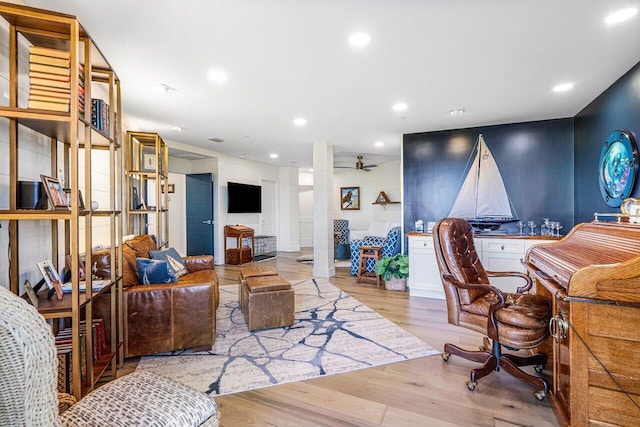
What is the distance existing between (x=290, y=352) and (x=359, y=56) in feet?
8.25

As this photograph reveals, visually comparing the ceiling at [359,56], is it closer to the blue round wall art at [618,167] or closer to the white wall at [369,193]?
the blue round wall art at [618,167]

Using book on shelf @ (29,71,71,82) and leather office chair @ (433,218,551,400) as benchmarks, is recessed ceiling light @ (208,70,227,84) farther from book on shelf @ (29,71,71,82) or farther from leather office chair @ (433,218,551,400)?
leather office chair @ (433,218,551,400)

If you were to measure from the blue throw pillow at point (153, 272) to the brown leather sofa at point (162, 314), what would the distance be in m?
0.08

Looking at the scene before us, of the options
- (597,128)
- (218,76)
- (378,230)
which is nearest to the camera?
(218,76)

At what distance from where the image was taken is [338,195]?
9.06 m

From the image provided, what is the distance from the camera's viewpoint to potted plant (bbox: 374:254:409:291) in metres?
4.57

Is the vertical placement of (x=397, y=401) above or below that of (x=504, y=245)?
below

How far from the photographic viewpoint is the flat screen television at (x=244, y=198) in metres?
6.90

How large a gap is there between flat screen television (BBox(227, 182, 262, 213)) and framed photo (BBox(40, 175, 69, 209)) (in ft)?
16.7

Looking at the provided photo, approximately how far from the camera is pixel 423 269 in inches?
170

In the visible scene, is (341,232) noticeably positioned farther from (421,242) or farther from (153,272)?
(153,272)

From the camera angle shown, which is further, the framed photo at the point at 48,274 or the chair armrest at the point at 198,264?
the chair armrest at the point at 198,264

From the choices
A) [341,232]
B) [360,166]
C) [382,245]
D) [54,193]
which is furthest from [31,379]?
[341,232]

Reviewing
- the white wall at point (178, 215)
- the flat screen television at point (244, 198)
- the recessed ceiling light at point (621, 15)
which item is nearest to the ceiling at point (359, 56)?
the recessed ceiling light at point (621, 15)
